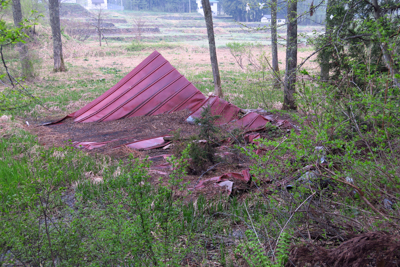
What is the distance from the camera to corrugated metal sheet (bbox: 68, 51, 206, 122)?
25.8 ft

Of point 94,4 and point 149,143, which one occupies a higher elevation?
point 94,4

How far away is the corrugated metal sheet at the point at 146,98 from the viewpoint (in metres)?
7.87

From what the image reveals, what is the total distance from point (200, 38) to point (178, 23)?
20747 mm

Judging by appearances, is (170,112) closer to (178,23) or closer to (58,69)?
(58,69)

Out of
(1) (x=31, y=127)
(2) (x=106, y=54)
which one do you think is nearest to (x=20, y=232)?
(1) (x=31, y=127)

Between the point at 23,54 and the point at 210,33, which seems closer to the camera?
the point at 210,33

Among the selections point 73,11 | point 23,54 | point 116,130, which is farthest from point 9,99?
point 73,11

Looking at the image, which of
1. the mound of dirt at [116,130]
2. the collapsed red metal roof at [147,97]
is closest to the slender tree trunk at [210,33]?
the collapsed red metal roof at [147,97]

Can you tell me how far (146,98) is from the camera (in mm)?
7945

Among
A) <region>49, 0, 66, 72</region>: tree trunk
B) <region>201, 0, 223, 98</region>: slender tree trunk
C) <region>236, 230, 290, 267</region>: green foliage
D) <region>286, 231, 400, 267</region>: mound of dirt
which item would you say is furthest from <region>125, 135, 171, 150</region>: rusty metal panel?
<region>49, 0, 66, 72</region>: tree trunk

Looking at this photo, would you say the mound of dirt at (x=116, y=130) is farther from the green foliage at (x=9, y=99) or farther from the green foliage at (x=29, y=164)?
the green foliage at (x=9, y=99)

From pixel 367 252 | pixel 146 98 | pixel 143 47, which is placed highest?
pixel 143 47

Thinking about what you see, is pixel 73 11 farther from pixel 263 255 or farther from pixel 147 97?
pixel 263 255

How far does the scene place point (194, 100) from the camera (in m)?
7.96
